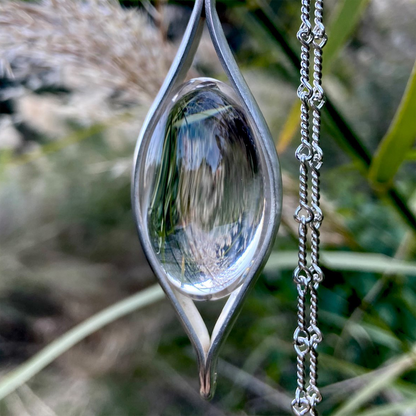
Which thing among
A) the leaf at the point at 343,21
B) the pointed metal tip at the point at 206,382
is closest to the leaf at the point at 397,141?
the leaf at the point at 343,21

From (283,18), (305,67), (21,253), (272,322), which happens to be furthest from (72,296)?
(283,18)

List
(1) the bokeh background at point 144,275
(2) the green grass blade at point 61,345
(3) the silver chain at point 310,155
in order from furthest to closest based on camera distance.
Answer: (1) the bokeh background at point 144,275 < (2) the green grass blade at point 61,345 < (3) the silver chain at point 310,155

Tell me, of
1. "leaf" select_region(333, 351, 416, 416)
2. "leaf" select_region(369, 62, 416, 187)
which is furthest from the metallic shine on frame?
"leaf" select_region(333, 351, 416, 416)

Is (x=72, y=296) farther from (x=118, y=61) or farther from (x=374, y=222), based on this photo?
(x=374, y=222)

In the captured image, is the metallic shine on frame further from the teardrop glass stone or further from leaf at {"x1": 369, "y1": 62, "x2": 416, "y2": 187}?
leaf at {"x1": 369, "y1": 62, "x2": 416, "y2": 187}

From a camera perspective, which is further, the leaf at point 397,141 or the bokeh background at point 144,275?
the bokeh background at point 144,275

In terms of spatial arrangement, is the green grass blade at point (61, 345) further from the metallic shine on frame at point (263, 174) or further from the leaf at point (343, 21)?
the leaf at point (343, 21)

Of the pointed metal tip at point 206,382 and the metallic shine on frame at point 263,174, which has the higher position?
the metallic shine on frame at point 263,174

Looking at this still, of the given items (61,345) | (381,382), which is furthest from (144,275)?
(381,382)
